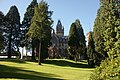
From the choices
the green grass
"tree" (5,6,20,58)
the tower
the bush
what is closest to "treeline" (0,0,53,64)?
"tree" (5,6,20,58)

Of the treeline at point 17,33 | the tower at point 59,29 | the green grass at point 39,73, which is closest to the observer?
the green grass at point 39,73

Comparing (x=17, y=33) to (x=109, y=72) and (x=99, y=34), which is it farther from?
(x=109, y=72)

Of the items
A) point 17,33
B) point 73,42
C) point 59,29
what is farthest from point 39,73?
point 59,29

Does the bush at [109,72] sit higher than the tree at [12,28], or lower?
lower

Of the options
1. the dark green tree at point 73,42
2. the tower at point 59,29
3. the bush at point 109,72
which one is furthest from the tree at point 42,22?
the tower at point 59,29

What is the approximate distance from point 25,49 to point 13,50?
3542 mm

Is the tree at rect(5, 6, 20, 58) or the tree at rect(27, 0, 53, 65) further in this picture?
the tree at rect(5, 6, 20, 58)

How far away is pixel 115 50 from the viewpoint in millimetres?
18625

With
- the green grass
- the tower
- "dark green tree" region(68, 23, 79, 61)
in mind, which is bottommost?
the green grass

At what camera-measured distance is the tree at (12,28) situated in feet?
238

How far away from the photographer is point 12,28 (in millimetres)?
73000

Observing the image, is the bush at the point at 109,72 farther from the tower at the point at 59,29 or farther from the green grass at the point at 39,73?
the tower at the point at 59,29

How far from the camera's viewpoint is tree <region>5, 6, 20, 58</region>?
72.5m

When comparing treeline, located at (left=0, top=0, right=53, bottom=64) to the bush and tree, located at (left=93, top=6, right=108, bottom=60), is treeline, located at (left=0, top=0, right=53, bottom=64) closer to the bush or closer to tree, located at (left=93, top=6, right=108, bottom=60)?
tree, located at (left=93, top=6, right=108, bottom=60)
